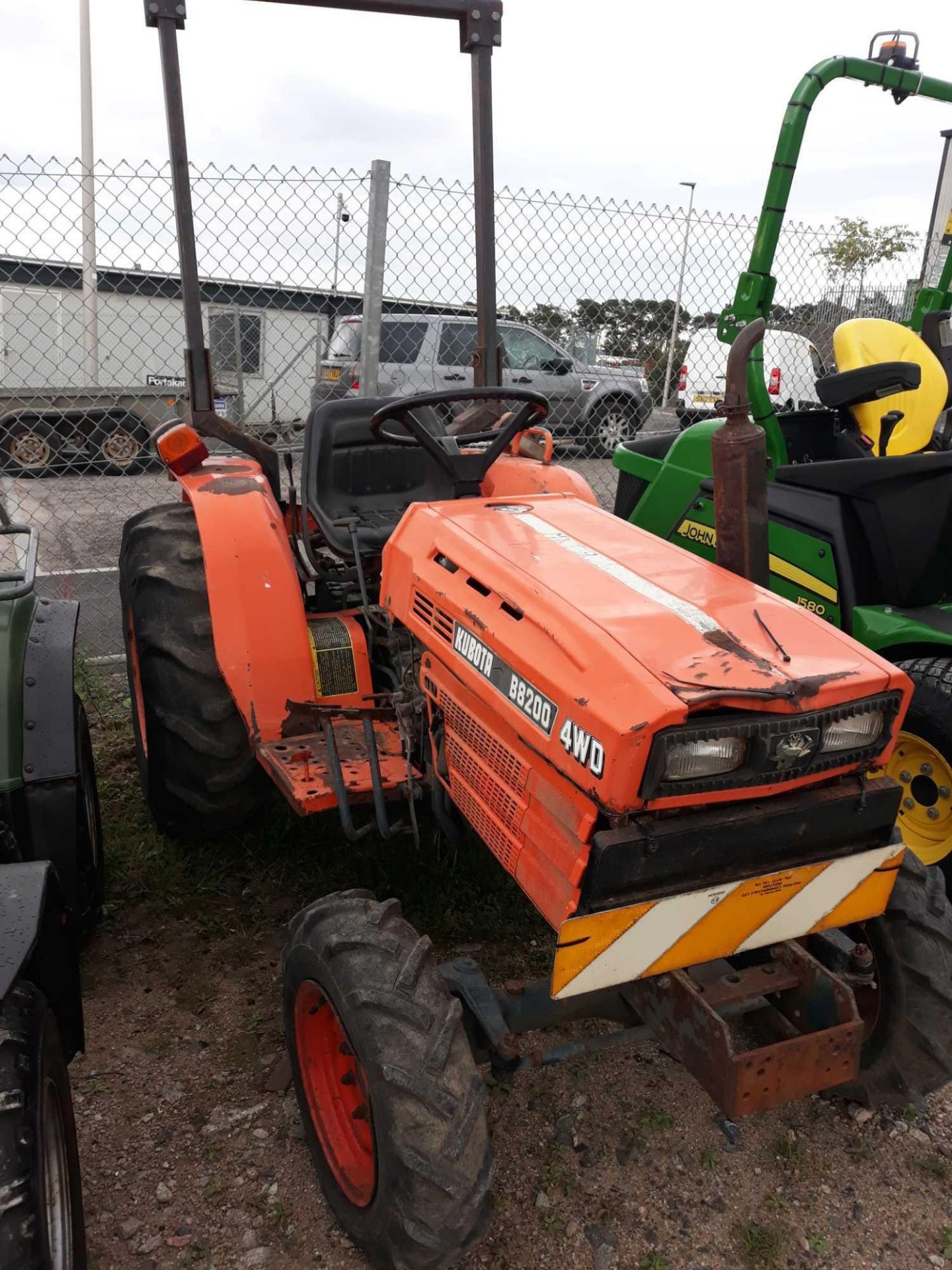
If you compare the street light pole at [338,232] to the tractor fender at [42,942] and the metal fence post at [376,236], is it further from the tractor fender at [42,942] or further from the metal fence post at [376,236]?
the tractor fender at [42,942]

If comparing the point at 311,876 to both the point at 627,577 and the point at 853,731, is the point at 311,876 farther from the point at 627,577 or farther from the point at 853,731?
the point at 853,731

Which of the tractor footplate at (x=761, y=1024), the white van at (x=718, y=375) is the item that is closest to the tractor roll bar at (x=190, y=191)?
the tractor footplate at (x=761, y=1024)

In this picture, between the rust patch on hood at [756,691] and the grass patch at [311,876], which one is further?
the grass patch at [311,876]

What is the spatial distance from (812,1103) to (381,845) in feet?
4.43

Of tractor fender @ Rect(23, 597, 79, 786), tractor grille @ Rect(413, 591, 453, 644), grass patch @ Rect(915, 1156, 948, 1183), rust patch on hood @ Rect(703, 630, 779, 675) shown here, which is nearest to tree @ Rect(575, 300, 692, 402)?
tractor grille @ Rect(413, 591, 453, 644)

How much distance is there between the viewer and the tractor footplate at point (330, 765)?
7.75 feet

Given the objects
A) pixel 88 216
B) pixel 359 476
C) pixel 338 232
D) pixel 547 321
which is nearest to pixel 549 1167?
pixel 359 476

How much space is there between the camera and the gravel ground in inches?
76.0

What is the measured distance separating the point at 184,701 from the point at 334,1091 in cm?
108

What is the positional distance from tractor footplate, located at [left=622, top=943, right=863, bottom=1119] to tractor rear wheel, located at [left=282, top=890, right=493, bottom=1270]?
0.38 m

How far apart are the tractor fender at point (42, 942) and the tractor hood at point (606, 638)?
84 centimetres

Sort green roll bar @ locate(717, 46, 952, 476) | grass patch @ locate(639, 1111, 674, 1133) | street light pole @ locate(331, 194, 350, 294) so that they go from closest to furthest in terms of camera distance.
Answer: grass patch @ locate(639, 1111, 674, 1133), green roll bar @ locate(717, 46, 952, 476), street light pole @ locate(331, 194, 350, 294)

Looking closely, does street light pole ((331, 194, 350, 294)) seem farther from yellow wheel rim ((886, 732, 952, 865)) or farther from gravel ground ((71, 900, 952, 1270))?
gravel ground ((71, 900, 952, 1270))

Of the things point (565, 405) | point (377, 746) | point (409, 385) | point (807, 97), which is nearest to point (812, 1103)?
point (377, 746)
